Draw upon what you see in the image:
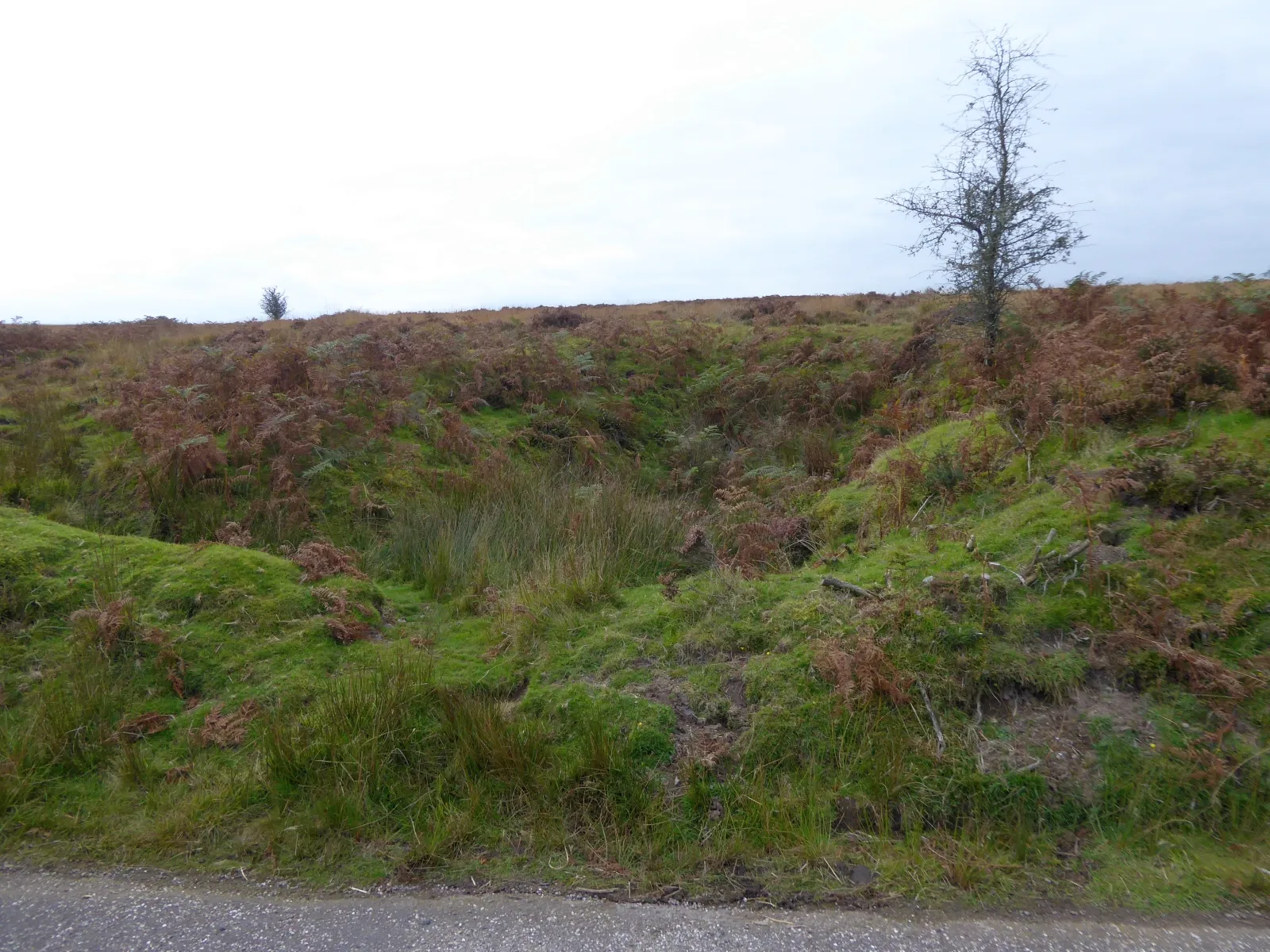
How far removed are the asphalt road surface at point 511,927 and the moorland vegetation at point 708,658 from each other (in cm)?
19

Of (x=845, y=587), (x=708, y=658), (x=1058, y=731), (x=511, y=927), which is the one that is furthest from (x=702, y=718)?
(x=1058, y=731)

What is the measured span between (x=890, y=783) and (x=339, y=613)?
385cm

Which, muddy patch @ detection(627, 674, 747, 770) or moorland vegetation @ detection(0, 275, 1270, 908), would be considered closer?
moorland vegetation @ detection(0, 275, 1270, 908)

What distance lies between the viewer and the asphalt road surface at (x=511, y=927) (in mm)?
3242

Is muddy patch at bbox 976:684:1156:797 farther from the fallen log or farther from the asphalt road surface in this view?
the fallen log

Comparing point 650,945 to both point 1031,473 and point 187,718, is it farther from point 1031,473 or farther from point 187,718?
point 1031,473

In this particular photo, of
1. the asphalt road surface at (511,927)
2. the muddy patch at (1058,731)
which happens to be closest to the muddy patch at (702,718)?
the asphalt road surface at (511,927)

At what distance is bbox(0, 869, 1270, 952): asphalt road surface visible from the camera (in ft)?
10.6

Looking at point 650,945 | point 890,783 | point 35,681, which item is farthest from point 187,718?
point 890,783

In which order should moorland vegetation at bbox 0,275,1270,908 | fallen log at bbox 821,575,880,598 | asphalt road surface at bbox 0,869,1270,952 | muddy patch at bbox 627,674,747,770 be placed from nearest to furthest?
1. asphalt road surface at bbox 0,869,1270,952
2. moorland vegetation at bbox 0,275,1270,908
3. muddy patch at bbox 627,674,747,770
4. fallen log at bbox 821,575,880,598

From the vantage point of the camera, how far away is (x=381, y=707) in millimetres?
4727

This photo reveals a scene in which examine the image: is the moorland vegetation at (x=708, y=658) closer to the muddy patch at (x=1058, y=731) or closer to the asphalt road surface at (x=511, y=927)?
the muddy patch at (x=1058, y=731)

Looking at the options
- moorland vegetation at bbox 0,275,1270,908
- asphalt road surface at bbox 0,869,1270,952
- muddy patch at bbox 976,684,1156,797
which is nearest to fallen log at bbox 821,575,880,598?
moorland vegetation at bbox 0,275,1270,908

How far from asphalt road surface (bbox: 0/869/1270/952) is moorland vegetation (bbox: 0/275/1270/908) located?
0.63 feet
